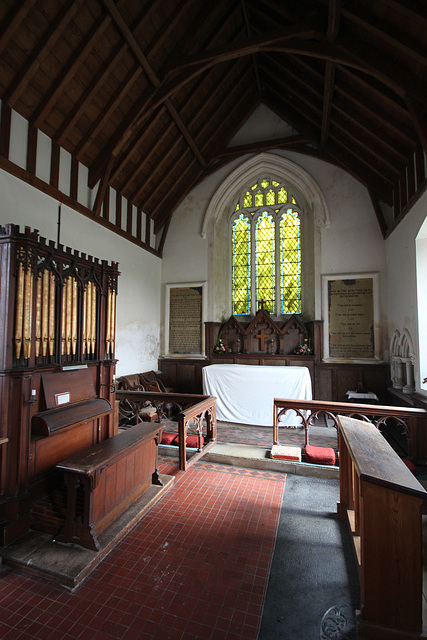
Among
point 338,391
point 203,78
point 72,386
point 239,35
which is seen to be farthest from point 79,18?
point 338,391

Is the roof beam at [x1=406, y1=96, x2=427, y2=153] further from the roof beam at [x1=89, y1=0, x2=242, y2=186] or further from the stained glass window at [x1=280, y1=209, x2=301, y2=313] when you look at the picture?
the stained glass window at [x1=280, y1=209, x2=301, y2=313]

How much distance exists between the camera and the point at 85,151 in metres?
5.58

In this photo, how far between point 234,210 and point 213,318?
287 centimetres

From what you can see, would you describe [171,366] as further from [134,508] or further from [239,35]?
[239,35]

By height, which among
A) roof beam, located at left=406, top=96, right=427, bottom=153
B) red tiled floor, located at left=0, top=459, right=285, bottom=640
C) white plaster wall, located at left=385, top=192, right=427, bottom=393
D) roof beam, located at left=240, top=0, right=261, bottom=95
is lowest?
red tiled floor, located at left=0, top=459, right=285, bottom=640

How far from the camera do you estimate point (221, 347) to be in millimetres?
7727

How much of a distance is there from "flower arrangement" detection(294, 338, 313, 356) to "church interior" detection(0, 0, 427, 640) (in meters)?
0.04

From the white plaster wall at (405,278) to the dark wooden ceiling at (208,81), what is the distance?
0.44m

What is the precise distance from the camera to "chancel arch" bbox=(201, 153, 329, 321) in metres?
7.33

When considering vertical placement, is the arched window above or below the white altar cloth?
above

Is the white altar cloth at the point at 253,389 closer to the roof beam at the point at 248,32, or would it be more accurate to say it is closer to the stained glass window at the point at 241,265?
the stained glass window at the point at 241,265

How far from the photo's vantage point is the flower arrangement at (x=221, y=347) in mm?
7691

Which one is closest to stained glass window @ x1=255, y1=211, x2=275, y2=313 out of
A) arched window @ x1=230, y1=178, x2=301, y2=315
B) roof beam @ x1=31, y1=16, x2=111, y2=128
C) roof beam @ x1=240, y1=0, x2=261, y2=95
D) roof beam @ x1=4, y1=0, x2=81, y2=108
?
arched window @ x1=230, y1=178, x2=301, y2=315

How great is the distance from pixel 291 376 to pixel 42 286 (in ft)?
13.8
